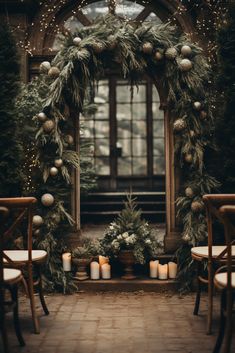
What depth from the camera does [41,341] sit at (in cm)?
→ 489

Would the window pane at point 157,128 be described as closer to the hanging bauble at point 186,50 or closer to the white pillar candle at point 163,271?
the hanging bauble at point 186,50

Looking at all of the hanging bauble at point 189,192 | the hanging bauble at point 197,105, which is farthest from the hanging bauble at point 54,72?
the hanging bauble at point 189,192

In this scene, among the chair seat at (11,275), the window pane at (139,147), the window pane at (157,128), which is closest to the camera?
the chair seat at (11,275)

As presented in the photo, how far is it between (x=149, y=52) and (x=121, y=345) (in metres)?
3.52

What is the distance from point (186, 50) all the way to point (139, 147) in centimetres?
544

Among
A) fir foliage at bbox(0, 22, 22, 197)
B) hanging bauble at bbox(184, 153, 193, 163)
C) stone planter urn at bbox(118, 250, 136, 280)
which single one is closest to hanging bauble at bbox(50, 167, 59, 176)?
fir foliage at bbox(0, 22, 22, 197)

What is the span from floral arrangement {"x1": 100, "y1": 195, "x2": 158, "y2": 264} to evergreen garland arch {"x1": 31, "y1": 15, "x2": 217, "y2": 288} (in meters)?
0.48

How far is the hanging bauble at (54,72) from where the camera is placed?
6.85 meters

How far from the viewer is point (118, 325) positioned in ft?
17.7

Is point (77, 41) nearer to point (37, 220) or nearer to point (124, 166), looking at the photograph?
point (37, 220)

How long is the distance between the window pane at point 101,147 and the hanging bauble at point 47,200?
5.41 m

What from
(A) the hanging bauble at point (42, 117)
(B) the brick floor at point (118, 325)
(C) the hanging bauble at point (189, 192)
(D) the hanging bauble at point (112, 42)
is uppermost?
(D) the hanging bauble at point (112, 42)

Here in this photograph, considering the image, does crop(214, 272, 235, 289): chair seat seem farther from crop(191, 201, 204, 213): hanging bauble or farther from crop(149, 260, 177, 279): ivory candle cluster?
crop(149, 260, 177, 279): ivory candle cluster

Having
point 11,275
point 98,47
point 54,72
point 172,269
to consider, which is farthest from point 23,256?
point 98,47
